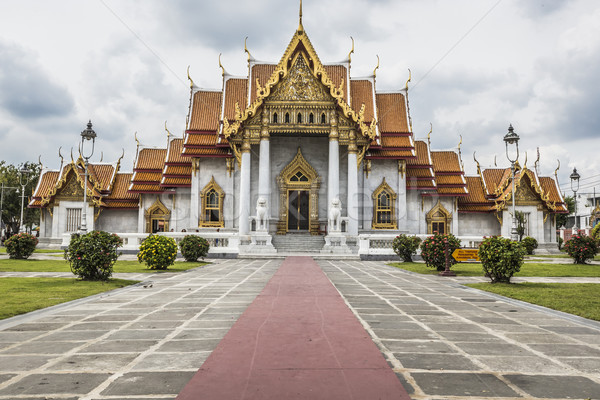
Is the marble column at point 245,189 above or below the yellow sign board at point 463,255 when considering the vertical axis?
above

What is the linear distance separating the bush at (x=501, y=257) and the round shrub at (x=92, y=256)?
9.68m

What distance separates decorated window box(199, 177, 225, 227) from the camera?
99.3 feet

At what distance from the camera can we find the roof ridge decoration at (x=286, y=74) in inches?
1059

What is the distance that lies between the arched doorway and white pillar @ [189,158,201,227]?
5.37 meters

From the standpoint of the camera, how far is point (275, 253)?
24.3 m

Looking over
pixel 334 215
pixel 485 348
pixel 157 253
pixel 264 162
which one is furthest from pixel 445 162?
pixel 485 348

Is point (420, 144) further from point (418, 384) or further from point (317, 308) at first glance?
point (418, 384)

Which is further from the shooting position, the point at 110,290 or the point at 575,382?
the point at 110,290

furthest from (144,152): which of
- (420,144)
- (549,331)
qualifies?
(549,331)

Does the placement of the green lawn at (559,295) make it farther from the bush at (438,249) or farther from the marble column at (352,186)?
the marble column at (352,186)

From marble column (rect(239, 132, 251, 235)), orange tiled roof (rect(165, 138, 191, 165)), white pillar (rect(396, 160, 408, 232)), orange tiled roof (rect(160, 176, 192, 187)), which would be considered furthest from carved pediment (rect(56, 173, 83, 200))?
white pillar (rect(396, 160, 408, 232))

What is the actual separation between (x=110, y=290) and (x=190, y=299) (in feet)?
7.83

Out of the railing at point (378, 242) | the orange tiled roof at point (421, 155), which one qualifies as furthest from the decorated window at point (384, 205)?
the railing at point (378, 242)

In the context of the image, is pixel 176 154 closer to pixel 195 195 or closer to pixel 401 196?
pixel 195 195
